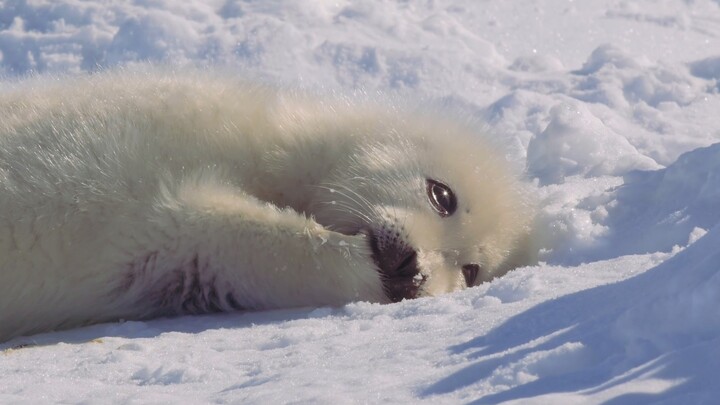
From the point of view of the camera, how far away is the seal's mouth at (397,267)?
3.71m

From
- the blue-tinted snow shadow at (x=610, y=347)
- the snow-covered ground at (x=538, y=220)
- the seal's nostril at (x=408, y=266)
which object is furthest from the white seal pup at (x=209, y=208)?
the blue-tinted snow shadow at (x=610, y=347)

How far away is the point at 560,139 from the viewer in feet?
17.3

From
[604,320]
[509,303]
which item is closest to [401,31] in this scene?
[509,303]

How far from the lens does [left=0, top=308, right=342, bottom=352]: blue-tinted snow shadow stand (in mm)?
3480

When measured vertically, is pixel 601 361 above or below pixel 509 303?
below

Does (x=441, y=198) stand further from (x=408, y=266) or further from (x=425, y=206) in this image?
(x=408, y=266)

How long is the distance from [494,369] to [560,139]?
3218 mm

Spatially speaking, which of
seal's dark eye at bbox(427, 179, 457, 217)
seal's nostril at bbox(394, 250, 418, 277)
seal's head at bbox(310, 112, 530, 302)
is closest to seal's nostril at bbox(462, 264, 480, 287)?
seal's head at bbox(310, 112, 530, 302)

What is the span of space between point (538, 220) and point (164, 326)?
1591 mm

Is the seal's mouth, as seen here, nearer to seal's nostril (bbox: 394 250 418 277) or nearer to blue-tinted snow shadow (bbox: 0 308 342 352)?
seal's nostril (bbox: 394 250 418 277)

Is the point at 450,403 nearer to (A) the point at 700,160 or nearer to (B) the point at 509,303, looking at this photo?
(B) the point at 509,303

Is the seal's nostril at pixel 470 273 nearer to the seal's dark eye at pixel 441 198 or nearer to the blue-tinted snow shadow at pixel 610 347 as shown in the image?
the seal's dark eye at pixel 441 198

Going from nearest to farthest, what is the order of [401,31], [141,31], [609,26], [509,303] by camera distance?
[509,303]
[141,31]
[401,31]
[609,26]

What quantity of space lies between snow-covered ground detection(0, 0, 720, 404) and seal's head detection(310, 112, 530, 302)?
0.22 m
